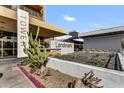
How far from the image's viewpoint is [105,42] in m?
23.1

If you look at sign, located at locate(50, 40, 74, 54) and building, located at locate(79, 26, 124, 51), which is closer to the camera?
sign, located at locate(50, 40, 74, 54)

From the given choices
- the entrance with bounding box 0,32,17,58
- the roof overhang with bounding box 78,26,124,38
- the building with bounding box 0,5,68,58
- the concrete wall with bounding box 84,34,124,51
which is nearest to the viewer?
the building with bounding box 0,5,68,58

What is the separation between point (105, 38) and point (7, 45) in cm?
1355

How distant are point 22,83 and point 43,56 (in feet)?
11.0

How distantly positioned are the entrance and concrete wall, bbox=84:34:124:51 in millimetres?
12011

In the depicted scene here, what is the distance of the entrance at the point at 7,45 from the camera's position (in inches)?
736

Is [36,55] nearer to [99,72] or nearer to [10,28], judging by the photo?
[99,72]

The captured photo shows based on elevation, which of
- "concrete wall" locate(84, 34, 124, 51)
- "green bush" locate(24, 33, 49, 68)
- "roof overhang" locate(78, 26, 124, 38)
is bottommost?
"green bush" locate(24, 33, 49, 68)

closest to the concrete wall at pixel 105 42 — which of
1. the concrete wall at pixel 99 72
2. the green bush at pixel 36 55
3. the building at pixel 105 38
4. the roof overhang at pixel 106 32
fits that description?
the building at pixel 105 38

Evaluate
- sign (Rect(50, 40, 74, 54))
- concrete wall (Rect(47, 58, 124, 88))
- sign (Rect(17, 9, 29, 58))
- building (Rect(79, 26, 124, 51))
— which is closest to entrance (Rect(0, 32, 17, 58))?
sign (Rect(17, 9, 29, 58))

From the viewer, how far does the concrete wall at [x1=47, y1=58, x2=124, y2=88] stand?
633cm

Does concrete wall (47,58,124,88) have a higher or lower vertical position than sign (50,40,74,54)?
lower

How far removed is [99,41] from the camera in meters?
24.1

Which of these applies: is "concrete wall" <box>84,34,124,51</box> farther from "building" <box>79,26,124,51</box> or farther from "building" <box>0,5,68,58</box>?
"building" <box>0,5,68,58</box>
